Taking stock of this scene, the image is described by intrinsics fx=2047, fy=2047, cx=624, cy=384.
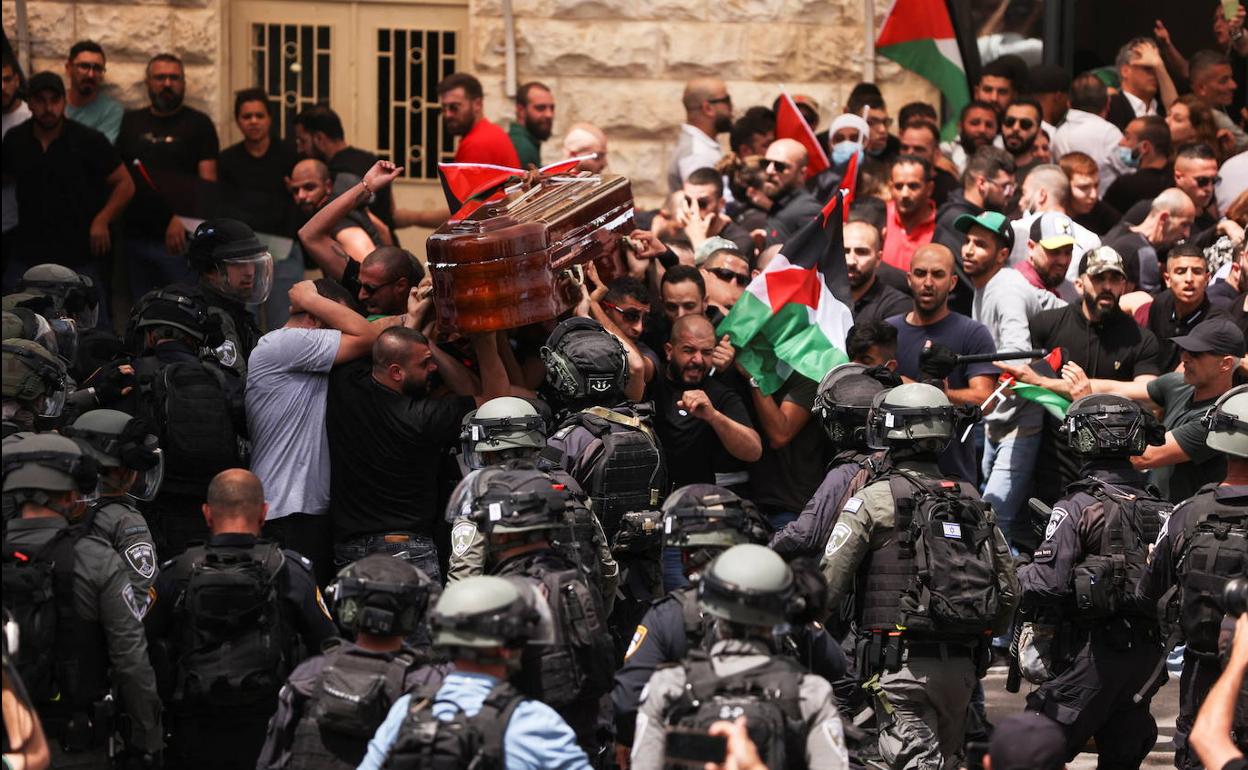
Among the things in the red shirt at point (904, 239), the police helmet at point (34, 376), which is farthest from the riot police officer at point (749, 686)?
the red shirt at point (904, 239)

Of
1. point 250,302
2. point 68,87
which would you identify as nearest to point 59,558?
point 250,302

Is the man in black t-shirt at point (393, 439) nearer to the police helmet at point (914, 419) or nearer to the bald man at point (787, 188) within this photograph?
the police helmet at point (914, 419)

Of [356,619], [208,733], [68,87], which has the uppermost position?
[68,87]

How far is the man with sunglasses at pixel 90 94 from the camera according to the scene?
13.3m

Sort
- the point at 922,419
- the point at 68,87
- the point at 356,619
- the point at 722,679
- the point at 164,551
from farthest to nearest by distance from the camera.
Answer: the point at 68,87 → the point at 164,551 → the point at 922,419 → the point at 356,619 → the point at 722,679

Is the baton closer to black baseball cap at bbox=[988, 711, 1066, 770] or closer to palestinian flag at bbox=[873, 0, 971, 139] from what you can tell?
black baseball cap at bbox=[988, 711, 1066, 770]

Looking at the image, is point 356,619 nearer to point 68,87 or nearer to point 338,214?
point 338,214

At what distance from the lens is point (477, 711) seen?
6.40 meters

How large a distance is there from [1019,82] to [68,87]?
6.65 metres

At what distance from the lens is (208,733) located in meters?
7.98

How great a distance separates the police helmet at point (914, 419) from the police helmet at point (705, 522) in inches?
51.2

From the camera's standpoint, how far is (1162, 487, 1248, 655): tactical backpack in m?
8.11

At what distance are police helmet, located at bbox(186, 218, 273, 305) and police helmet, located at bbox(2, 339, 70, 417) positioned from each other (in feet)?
3.70

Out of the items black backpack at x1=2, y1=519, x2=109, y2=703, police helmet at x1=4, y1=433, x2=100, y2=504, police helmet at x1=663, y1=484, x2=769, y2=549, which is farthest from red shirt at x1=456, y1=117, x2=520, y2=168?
police helmet at x1=663, y1=484, x2=769, y2=549
